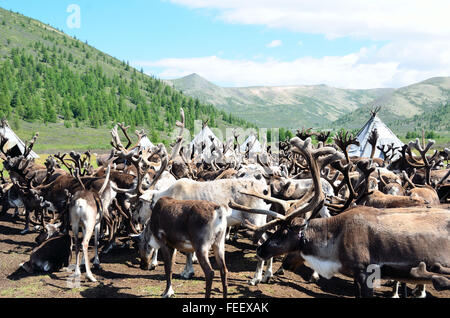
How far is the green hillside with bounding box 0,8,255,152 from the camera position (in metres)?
117

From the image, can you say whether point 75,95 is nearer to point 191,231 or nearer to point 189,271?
point 189,271

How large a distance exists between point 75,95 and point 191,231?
146705mm

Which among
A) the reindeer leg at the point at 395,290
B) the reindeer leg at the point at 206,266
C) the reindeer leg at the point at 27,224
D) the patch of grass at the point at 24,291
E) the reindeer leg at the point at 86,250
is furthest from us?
the reindeer leg at the point at 27,224

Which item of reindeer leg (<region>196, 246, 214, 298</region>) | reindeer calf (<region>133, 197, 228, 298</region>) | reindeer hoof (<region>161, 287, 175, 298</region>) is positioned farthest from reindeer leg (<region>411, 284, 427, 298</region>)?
reindeer hoof (<region>161, 287, 175, 298</region>)

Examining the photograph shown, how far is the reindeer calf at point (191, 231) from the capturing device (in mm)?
7211

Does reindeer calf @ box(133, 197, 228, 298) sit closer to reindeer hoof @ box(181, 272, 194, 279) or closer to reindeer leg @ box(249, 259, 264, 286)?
reindeer hoof @ box(181, 272, 194, 279)

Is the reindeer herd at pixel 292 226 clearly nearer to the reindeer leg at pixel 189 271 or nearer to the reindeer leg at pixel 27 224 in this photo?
the reindeer leg at pixel 189 271

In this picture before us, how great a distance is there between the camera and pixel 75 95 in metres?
142


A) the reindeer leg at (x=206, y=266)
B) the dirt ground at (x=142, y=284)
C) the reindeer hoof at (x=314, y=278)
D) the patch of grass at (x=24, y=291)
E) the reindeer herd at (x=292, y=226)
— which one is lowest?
the dirt ground at (x=142, y=284)

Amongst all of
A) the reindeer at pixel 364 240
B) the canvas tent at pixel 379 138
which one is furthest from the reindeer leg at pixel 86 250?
the canvas tent at pixel 379 138

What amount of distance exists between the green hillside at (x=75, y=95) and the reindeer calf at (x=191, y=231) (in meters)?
88.3

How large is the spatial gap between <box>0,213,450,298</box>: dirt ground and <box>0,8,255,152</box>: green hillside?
86.3 m

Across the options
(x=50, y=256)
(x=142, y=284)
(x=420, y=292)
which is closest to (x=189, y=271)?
(x=142, y=284)

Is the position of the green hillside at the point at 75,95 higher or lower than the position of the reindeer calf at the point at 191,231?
higher
